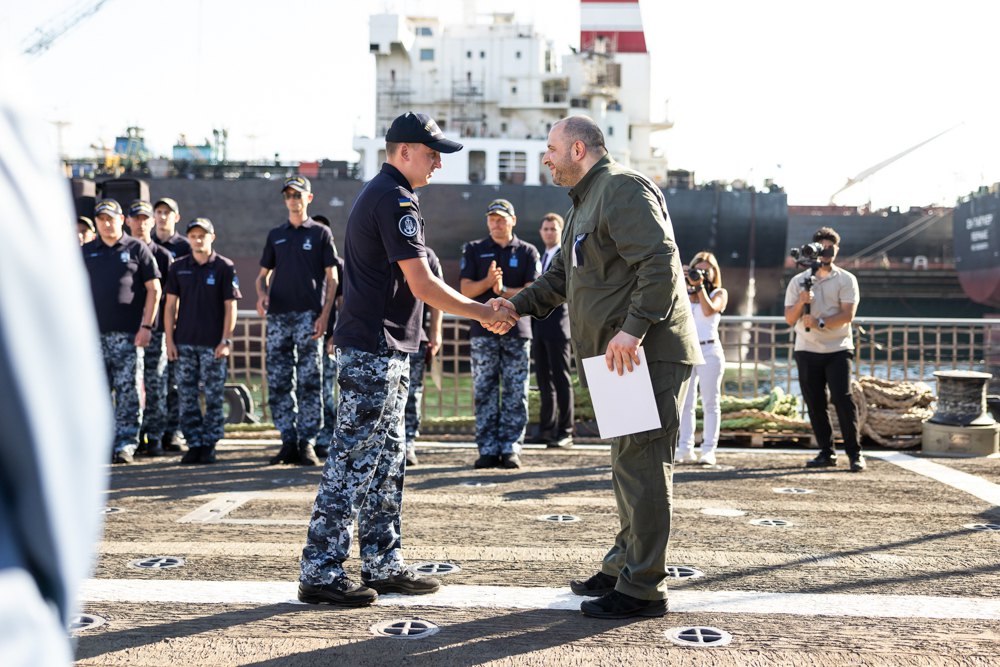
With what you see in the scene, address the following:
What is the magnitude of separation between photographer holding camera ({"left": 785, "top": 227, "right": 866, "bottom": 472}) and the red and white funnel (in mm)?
28551

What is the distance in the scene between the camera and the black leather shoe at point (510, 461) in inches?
244

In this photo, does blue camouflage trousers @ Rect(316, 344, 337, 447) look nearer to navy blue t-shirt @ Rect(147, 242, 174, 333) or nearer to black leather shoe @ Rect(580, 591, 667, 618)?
navy blue t-shirt @ Rect(147, 242, 174, 333)

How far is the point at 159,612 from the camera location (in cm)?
308

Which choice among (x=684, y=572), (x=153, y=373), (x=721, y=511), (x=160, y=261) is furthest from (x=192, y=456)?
(x=684, y=572)

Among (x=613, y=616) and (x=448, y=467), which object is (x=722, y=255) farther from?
(x=613, y=616)

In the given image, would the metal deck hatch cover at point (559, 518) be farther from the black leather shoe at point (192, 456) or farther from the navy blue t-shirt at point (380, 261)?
the black leather shoe at point (192, 456)

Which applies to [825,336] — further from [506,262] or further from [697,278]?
[506,262]

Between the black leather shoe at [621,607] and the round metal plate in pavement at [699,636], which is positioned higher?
the black leather shoe at [621,607]

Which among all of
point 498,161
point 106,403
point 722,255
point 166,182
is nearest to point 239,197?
point 166,182

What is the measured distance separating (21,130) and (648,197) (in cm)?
264

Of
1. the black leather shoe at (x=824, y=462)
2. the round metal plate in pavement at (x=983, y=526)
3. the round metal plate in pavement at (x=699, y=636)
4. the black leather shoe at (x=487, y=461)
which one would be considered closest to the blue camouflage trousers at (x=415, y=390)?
the black leather shoe at (x=487, y=461)

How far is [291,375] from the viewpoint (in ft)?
21.4

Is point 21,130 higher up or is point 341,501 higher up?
point 21,130

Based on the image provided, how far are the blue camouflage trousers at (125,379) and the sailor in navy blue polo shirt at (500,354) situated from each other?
8.16 ft
